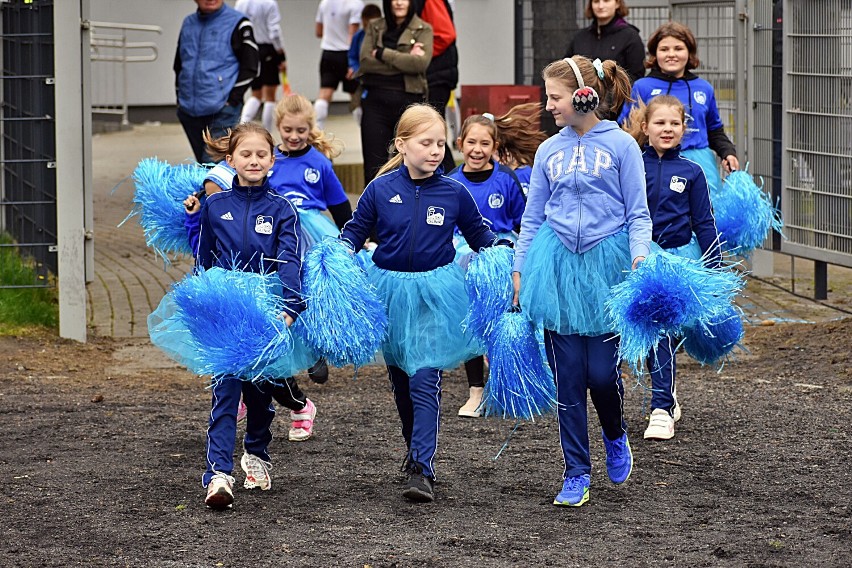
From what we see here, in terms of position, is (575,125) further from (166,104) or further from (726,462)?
(166,104)

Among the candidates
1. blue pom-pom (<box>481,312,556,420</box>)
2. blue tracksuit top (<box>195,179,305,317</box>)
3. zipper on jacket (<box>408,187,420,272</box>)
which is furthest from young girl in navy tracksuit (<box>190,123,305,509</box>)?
blue pom-pom (<box>481,312,556,420</box>)

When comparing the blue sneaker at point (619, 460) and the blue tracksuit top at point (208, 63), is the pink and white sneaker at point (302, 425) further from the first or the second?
the blue tracksuit top at point (208, 63)

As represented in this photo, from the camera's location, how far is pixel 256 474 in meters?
5.66

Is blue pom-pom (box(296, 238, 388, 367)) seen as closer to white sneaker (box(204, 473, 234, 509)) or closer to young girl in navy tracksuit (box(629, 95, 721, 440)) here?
white sneaker (box(204, 473, 234, 509))

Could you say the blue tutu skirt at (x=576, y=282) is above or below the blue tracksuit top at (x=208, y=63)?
below

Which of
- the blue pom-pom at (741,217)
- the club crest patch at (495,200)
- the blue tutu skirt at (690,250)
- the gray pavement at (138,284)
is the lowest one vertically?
the gray pavement at (138,284)

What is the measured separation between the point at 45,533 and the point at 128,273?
232 inches

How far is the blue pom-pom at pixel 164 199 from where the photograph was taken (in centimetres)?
684

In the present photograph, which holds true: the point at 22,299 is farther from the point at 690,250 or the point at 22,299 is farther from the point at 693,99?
the point at 690,250

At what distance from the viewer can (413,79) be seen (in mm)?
9883

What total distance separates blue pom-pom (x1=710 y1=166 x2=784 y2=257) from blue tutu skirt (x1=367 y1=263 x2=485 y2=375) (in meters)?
2.03

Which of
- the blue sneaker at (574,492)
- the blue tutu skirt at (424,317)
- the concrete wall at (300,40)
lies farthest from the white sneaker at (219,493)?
the concrete wall at (300,40)

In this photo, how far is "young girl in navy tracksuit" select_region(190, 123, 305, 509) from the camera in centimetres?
548

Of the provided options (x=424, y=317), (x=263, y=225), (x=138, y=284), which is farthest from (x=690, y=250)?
(x=138, y=284)
